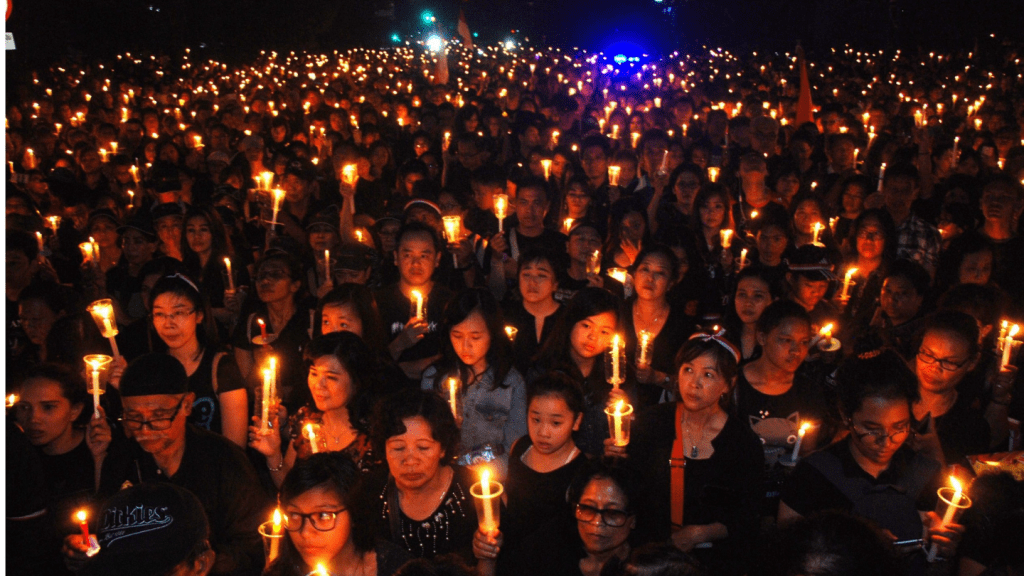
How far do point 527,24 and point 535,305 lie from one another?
36178 mm

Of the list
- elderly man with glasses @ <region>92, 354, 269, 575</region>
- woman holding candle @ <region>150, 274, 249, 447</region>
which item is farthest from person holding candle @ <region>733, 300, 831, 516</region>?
woman holding candle @ <region>150, 274, 249, 447</region>

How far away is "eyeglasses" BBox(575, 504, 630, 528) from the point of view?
8.40 ft

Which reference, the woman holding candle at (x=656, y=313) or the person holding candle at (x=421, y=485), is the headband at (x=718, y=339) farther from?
the person holding candle at (x=421, y=485)

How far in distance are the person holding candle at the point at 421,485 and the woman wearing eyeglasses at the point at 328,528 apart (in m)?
0.20

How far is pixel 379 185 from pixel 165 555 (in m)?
6.20

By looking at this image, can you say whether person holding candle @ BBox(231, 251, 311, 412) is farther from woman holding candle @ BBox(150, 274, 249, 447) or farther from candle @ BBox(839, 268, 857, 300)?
candle @ BBox(839, 268, 857, 300)

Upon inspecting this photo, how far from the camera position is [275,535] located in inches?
98.8

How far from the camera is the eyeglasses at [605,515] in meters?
2.56

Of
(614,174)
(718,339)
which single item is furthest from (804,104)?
(718,339)

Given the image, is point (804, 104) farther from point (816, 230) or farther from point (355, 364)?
point (355, 364)

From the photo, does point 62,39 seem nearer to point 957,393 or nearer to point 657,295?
point 657,295

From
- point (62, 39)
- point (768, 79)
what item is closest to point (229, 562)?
point (768, 79)

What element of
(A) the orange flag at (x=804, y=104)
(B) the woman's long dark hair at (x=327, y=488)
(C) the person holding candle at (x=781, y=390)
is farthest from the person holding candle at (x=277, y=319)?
(A) the orange flag at (x=804, y=104)

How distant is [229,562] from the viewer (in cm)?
271
